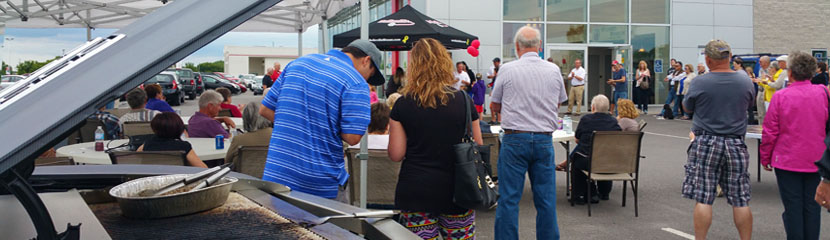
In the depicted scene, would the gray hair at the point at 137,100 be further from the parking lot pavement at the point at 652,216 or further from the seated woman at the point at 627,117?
the seated woman at the point at 627,117

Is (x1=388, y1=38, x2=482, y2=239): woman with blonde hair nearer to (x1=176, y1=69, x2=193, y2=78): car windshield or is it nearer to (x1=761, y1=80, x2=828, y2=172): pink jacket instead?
(x1=761, y1=80, x2=828, y2=172): pink jacket

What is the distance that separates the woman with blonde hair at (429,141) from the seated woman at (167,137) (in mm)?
2107

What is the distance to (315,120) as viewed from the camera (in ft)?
9.06

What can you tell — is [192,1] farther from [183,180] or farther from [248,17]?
[183,180]

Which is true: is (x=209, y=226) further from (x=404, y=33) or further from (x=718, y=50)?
(x=404, y=33)

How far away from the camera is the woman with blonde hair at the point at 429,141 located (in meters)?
3.28

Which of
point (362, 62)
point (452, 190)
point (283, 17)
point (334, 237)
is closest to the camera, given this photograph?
point (334, 237)

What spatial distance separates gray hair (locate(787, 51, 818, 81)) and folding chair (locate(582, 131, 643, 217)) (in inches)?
72.4

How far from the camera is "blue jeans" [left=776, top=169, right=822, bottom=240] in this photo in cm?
412

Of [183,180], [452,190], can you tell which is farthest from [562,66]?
[183,180]

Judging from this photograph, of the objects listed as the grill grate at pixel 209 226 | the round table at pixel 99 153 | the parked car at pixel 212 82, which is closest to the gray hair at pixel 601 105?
the round table at pixel 99 153

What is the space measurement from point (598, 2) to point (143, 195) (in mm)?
20415

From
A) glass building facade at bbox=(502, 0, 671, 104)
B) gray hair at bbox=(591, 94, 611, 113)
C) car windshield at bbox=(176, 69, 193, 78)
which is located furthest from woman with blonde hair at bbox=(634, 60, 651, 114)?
car windshield at bbox=(176, 69, 193, 78)

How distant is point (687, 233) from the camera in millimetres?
5344
